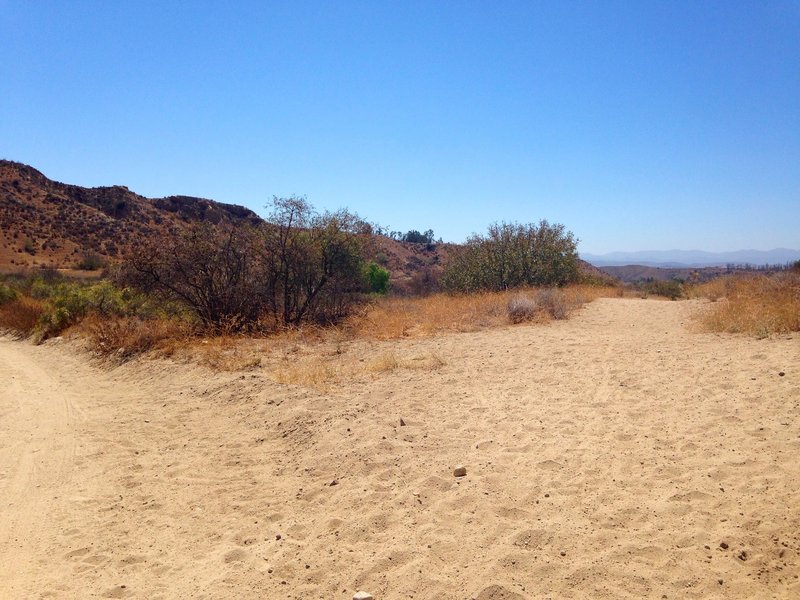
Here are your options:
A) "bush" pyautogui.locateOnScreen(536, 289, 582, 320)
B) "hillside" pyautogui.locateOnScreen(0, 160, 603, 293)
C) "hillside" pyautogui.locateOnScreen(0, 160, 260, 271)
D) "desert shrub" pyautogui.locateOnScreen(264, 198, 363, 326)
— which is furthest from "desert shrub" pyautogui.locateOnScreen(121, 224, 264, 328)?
"hillside" pyautogui.locateOnScreen(0, 160, 260, 271)

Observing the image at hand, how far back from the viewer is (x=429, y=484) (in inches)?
189

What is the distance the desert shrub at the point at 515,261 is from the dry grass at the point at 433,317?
607cm

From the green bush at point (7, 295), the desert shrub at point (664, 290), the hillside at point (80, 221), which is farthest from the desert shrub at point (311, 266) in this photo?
the hillside at point (80, 221)

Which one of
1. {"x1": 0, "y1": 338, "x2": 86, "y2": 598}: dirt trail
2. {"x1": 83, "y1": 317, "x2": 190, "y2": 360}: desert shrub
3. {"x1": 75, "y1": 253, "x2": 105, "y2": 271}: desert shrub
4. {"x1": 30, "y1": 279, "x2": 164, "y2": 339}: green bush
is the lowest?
{"x1": 0, "y1": 338, "x2": 86, "y2": 598}: dirt trail

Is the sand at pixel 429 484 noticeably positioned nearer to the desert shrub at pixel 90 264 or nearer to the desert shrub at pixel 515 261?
the desert shrub at pixel 515 261

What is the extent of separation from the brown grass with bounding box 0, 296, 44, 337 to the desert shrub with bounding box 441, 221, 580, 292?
52.0 feet

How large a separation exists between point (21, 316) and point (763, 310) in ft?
66.7

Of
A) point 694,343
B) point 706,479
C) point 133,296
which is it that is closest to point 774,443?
point 706,479

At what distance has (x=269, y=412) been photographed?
7.21 meters

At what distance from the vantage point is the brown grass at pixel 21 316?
1702cm

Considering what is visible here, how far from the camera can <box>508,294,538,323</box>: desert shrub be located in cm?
1354

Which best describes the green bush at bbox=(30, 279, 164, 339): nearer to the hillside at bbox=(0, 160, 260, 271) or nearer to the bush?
the bush

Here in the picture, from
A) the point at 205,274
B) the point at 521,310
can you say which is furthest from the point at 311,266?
the point at 521,310

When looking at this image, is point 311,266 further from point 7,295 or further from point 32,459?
point 7,295
